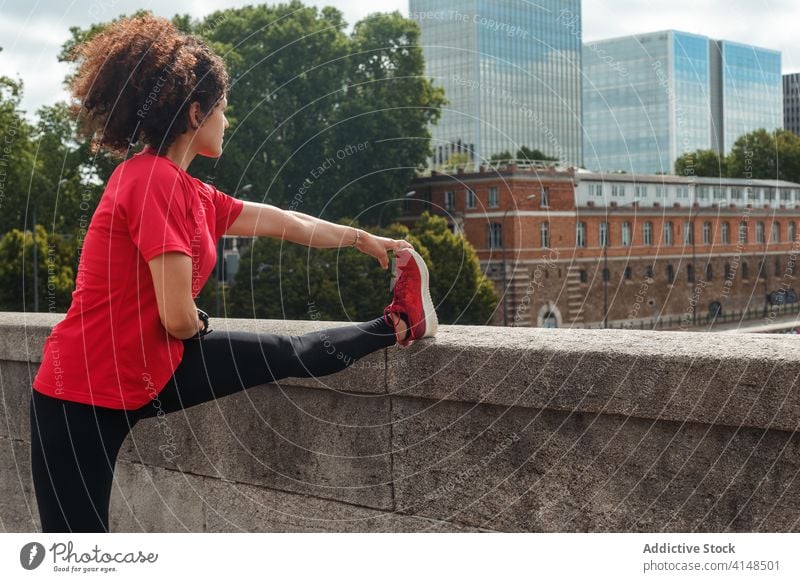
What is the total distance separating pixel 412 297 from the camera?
137 inches

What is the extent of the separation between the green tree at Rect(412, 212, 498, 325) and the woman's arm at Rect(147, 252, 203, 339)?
112 ft

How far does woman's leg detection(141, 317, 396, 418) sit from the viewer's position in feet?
9.46

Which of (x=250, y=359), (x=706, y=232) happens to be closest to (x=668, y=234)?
(x=706, y=232)

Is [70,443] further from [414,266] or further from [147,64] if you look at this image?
[414,266]

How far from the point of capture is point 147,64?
110 inches

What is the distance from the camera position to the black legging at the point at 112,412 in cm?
268

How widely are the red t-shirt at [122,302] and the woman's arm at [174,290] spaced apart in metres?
0.04

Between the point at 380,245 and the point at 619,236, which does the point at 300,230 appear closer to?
the point at 380,245

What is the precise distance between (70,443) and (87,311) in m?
0.35

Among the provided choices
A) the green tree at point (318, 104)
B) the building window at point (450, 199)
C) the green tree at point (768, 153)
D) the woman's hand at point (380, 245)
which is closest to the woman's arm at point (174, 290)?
the woman's hand at point (380, 245)

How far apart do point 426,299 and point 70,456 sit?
1.32m

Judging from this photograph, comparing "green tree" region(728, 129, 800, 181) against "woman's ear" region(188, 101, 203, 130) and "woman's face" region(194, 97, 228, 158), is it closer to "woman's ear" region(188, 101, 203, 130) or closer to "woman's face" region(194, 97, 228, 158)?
"woman's face" region(194, 97, 228, 158)

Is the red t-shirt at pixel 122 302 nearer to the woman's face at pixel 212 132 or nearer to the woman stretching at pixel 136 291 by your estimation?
the woman stretching at pixel 136 291

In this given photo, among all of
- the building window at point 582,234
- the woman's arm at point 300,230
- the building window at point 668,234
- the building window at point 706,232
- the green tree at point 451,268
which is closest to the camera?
the woman's arm at point 300,230
